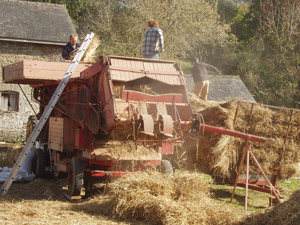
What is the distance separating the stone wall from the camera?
18.9 metres

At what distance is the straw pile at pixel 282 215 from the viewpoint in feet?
16.0

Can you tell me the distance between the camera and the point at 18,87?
746 inches

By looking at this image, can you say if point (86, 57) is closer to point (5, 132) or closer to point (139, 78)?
point (139, 78)

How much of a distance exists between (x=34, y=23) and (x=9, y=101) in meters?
3.88

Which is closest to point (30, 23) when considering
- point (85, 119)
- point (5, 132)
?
point (5, 132)

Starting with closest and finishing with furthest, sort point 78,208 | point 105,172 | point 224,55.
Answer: point 78,208 → point 105,172 → point 224,55

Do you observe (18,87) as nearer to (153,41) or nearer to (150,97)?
(153,41)

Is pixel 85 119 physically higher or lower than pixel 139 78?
lower

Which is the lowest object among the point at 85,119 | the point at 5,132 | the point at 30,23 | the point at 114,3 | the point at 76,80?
the point at 5,132

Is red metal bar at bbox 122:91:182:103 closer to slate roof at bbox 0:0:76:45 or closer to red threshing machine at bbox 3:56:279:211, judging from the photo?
red threshing machine at bbox 3:56:279:211

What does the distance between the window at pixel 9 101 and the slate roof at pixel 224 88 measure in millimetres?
8008

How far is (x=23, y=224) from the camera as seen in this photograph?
17.8 feet

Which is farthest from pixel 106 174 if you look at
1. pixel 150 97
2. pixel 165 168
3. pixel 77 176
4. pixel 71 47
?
pixel 71 47

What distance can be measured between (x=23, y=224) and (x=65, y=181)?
406 centimetres
